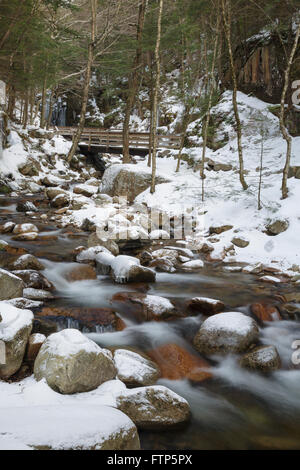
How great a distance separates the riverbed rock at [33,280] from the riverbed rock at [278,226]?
20.0 feet

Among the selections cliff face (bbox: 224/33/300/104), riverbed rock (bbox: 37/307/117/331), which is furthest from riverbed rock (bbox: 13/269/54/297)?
cliff face (bbox: 224/33/300/104)

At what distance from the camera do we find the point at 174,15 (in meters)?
14.2

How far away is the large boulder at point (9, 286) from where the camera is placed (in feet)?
13.5

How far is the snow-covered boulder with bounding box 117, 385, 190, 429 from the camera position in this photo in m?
2.74

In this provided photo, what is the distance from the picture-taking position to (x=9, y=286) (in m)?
4.17

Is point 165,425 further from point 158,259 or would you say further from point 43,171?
point 43,171

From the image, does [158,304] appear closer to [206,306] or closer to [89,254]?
[206,306]

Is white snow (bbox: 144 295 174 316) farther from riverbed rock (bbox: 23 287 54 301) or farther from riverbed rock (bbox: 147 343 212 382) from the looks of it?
riverbed rock (bbox: 23 287 54 301)

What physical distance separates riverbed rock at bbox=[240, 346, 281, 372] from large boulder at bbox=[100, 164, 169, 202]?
9839 mm

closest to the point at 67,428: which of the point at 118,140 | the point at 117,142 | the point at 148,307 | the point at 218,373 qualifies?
the point at 218,373

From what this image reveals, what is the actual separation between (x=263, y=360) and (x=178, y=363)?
3.43ft

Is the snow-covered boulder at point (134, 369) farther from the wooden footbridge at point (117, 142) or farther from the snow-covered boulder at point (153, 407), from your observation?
the wooden footbridge at point (117, 142)
